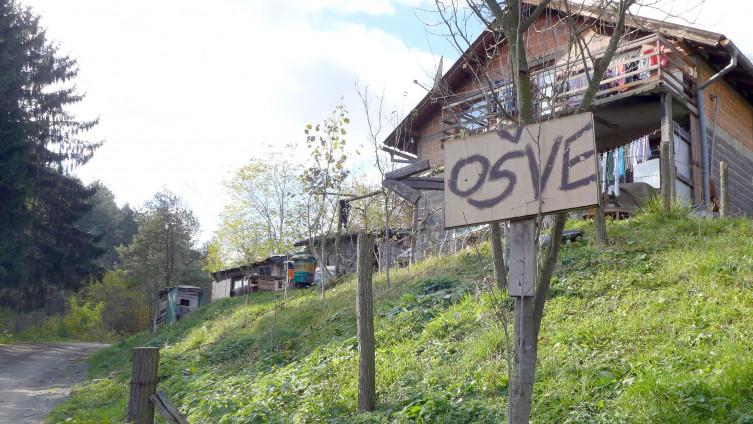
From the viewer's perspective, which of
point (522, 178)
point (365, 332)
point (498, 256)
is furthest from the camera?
point (498, 256)

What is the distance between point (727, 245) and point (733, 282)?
1.58 meters

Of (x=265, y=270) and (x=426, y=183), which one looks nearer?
(x=426, y=183)

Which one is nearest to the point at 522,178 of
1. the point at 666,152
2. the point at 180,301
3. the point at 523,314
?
the point at 523,314

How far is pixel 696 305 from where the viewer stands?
6.64 metres

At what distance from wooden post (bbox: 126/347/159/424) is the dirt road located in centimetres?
778

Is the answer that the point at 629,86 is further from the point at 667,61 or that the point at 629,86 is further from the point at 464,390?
the point at 464,390

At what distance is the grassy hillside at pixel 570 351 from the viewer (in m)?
5.12

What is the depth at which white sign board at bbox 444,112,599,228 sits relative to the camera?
308 centimetres

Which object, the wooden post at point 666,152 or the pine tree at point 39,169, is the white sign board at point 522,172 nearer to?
the wooden post at point 666,152

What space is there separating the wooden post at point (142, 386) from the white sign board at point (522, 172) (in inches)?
108

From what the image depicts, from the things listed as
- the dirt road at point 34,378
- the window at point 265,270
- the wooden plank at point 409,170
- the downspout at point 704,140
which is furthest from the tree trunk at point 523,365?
the window at point 265,270

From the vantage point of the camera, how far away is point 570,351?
619 centimetres

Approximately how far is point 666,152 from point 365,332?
8320mm

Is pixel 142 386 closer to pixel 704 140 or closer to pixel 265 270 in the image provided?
pixel 704 140
